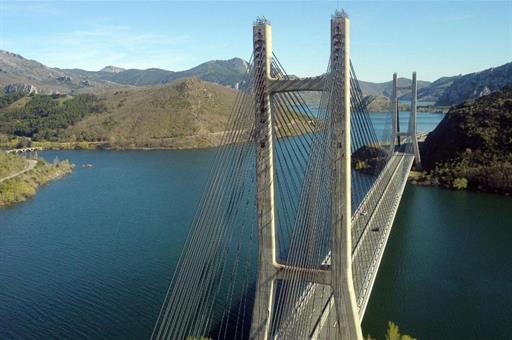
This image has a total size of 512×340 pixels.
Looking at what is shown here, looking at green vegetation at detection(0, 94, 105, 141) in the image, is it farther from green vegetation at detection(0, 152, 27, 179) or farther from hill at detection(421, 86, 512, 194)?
hill at detection(421, 86, 512, 194)

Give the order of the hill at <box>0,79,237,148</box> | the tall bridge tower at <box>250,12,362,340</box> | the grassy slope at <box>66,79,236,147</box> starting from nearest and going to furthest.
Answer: the tall bridge tower at <box>250,12,362,340</box> < the grassy slope at <box>66,79,236,147</box> < the hill at <box>0,79,237,148</box>

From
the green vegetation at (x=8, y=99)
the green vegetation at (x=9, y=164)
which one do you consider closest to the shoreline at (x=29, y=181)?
the green vegetation at (x=9, y=164)

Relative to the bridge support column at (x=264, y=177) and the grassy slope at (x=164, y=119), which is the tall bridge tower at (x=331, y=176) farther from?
the grassy slope at (x=164, y=119)

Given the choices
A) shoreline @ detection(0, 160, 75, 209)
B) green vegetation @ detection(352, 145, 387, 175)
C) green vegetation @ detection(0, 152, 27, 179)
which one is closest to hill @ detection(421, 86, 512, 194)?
green vegetation @ detection(352, 145, 387, 175)

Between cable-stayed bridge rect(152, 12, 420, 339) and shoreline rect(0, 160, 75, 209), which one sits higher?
cable-stayed bridge rect(152, 12, 420, 339)

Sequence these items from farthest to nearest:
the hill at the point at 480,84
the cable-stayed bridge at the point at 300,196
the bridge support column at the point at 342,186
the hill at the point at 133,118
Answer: the hill at the point at 480,84, the hill at the point at 133,118, the cable-stayed bridge at the point at 300,196, the bridge support column at the point at 342,186
